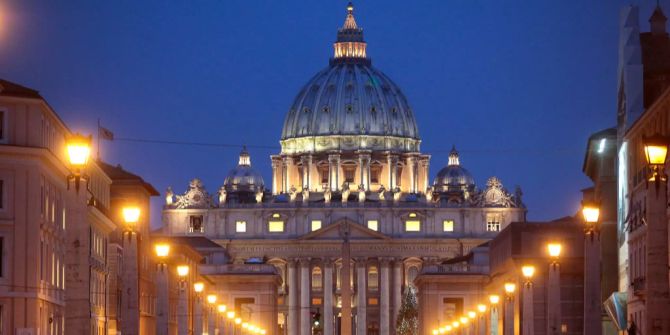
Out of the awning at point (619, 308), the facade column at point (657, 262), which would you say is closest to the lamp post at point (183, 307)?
the awning at point (619, 308)

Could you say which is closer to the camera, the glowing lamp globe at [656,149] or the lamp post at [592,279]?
the glowing lamp globe at [656,149]

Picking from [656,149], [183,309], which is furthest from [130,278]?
[183,309]

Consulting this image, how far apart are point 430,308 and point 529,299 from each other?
128 m

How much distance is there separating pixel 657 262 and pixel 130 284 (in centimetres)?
1769

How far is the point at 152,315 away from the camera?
103250 millimetres

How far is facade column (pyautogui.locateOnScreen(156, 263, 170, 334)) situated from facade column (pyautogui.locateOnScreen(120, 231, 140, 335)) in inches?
562

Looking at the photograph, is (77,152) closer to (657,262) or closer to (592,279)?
(657,262)

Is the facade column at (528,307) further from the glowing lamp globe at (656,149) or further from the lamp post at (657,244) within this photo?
the glowing lamp globe at (656,149)

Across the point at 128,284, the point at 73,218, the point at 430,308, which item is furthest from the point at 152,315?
the point at 430,308

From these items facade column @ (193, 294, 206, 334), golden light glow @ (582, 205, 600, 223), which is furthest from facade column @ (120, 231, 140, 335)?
facade column @ (193, 294, 206, 334)

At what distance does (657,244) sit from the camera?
125 ft

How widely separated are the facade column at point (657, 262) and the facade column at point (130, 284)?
14.0 metres

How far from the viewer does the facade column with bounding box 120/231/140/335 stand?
50603 mm

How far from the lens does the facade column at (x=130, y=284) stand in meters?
50.6
